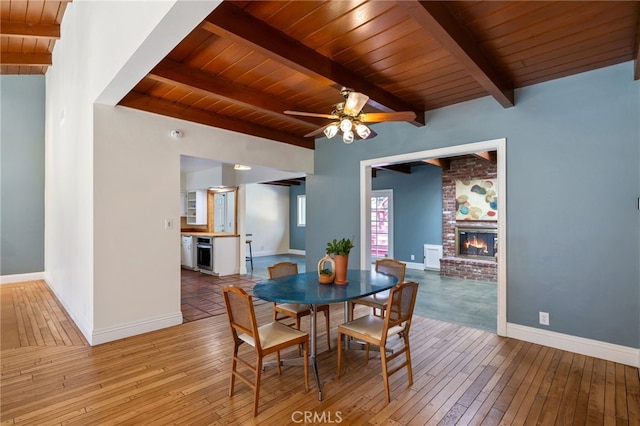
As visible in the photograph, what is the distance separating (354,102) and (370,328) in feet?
5.87

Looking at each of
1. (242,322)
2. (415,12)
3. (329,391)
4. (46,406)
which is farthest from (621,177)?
(46,406)

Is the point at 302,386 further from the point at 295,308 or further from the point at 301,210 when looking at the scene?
the point at 301,210

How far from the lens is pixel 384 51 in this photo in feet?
8.43

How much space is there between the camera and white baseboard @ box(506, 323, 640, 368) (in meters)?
2.72

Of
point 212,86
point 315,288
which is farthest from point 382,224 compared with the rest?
point 212,86

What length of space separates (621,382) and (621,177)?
5.66 feet

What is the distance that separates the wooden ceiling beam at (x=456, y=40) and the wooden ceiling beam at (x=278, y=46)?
92 centimetres

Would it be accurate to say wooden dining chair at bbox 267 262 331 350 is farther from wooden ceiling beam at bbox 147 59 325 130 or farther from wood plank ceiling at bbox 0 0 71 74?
wood plank ceiling at bbox 0 0 71 74

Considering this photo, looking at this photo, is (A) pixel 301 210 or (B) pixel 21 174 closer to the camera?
(B) pixel 21 174

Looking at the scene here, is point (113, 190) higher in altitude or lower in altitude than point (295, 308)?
higher

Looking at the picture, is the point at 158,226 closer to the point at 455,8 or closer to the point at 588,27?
the point at 455,8

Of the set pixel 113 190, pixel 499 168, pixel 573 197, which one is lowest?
pixel 573 197

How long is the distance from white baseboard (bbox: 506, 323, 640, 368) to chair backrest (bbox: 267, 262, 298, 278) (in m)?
2.44

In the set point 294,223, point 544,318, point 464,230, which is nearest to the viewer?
point 544,318
